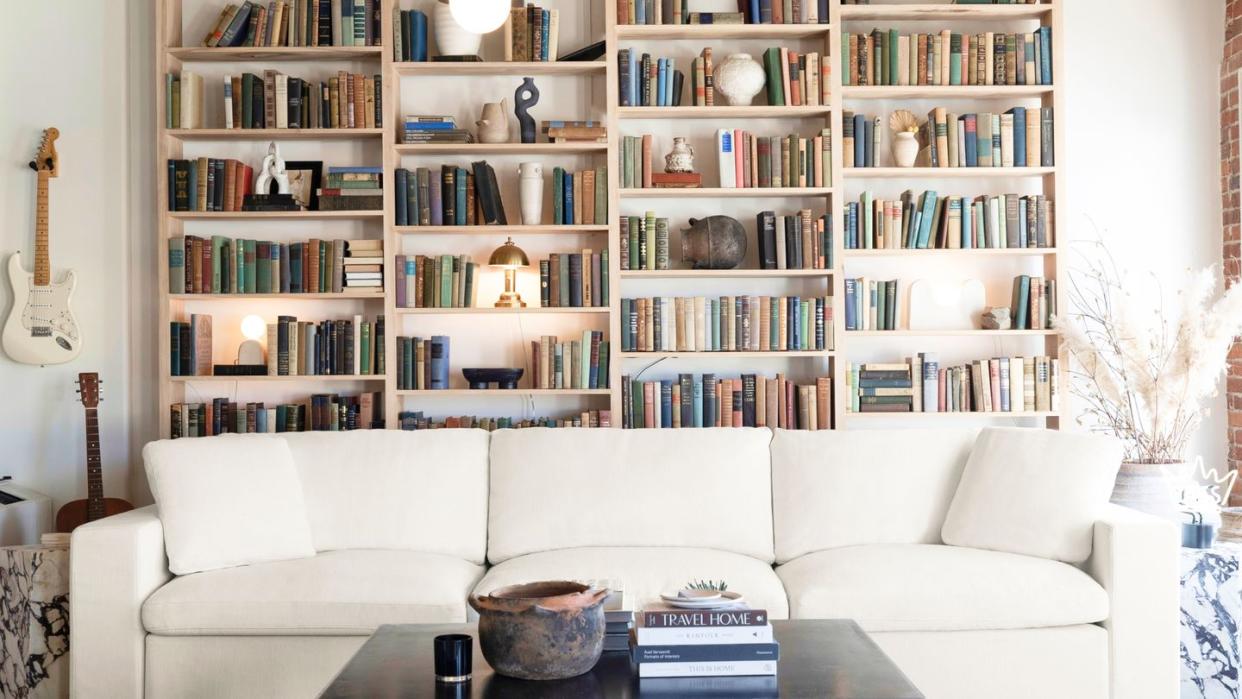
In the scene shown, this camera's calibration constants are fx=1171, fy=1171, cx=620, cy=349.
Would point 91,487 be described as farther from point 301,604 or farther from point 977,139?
point 977,139

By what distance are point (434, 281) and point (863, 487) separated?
2065 millimetres

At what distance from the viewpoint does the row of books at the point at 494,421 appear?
16.1ft

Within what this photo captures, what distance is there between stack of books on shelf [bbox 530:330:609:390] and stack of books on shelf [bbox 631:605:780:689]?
2.62m

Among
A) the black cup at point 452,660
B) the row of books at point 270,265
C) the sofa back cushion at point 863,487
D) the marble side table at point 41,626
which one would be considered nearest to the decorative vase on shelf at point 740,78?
the row of books at point 270,265

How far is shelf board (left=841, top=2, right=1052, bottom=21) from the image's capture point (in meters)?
4.84

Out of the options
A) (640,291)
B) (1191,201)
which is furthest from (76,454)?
(1191,201)

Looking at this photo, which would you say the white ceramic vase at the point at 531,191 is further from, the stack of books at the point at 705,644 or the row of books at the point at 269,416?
the stack of books at the point at 705,644

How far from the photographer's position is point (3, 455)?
476 cm

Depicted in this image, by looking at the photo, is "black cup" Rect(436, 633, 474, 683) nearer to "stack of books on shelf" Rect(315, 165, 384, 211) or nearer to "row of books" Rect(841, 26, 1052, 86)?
"stack of books on shelf" Rect(315, 165, 384, 211)

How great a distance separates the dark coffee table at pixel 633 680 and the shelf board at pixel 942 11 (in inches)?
125

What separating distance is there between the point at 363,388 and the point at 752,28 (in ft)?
7.42

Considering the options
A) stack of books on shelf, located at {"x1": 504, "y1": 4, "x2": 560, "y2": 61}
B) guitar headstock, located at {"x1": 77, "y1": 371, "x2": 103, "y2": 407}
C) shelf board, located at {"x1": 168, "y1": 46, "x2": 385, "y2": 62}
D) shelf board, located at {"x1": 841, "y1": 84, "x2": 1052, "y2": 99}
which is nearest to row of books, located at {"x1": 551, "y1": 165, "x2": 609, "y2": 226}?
stack of books on shelf, located at {"x1": 504, "y1": 4, "x2": 560, "y2": 61}

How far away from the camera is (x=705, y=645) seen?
226cm

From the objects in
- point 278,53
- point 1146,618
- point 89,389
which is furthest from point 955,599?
point 278,53
